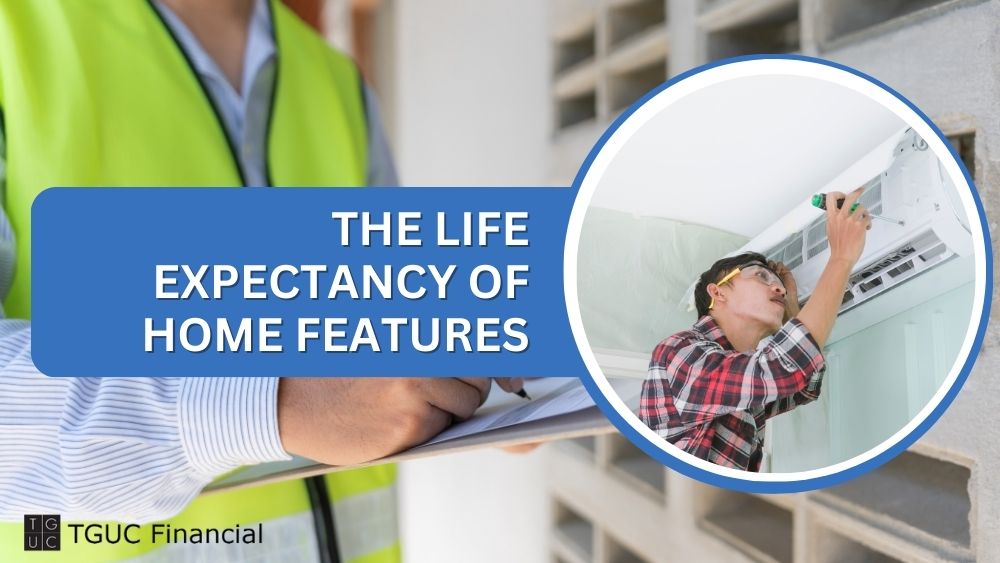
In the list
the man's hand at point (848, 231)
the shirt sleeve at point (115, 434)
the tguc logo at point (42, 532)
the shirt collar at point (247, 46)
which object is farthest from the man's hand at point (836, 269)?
the shirt collar at point (247, 46)

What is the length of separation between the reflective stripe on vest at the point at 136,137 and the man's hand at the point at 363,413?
239mm

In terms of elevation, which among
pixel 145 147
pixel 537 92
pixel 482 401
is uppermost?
pixel 537 92

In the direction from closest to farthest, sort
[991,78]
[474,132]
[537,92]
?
[991,78]
[537,92]
[474,132]

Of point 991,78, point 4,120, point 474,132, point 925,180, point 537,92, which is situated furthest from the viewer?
point 474,132

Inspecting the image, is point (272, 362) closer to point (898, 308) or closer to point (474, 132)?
point (898, 308)

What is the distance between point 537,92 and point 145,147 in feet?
2.76

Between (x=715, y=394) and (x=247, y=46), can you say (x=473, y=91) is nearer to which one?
(x=247, y=46)

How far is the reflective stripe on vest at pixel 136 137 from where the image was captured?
0.62 m

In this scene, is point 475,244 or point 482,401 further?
point 482,401

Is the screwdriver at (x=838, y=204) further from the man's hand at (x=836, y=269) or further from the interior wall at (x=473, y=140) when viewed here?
the interior wall at (x=473, y=140)

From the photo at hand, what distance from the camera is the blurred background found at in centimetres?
53

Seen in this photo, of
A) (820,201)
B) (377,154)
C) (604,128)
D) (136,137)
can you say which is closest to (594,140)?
(604,128)

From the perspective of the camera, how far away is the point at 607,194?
417 millimetres

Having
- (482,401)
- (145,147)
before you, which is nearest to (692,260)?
(482,401)
